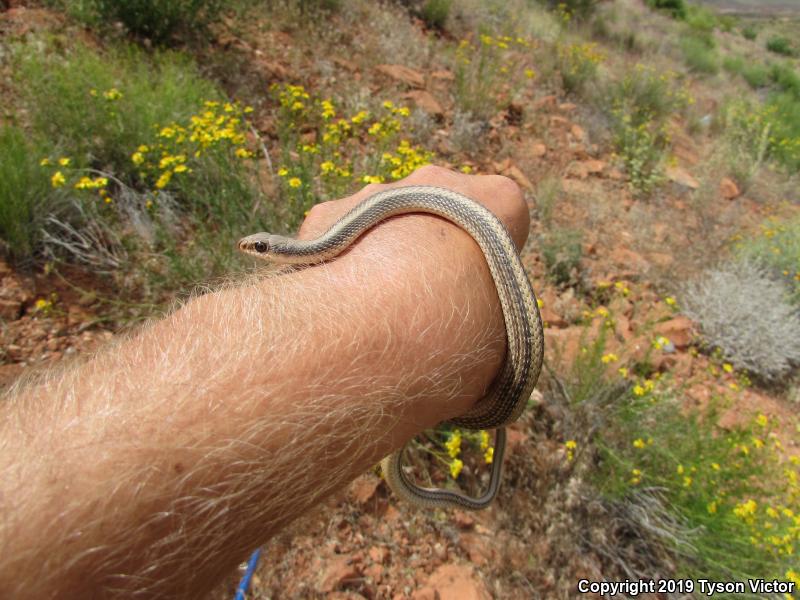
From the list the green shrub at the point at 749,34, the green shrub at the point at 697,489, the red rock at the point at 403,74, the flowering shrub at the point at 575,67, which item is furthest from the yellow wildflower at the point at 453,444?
the green shrub at the point at 749,34

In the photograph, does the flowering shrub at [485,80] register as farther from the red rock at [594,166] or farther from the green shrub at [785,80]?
the green shrub at [785,80]

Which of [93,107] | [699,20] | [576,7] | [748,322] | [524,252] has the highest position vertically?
[699,20]

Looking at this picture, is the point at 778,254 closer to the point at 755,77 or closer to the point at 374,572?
the point at 374,572

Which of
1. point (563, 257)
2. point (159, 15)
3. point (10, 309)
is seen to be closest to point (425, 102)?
point (563, 257)

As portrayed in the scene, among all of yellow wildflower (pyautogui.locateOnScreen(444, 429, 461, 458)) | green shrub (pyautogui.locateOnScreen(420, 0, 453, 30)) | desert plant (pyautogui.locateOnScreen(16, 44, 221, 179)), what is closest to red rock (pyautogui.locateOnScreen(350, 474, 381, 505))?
yellow wildflower (pyautogui.locateOnScreen(444, 429, 461, 458))

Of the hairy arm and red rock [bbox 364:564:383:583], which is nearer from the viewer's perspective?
the hairy arm

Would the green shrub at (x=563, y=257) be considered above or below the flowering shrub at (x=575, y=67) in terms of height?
below

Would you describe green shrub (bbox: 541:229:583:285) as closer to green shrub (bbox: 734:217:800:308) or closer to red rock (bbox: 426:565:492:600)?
green shrub (bbox: 734:217:800:308)
